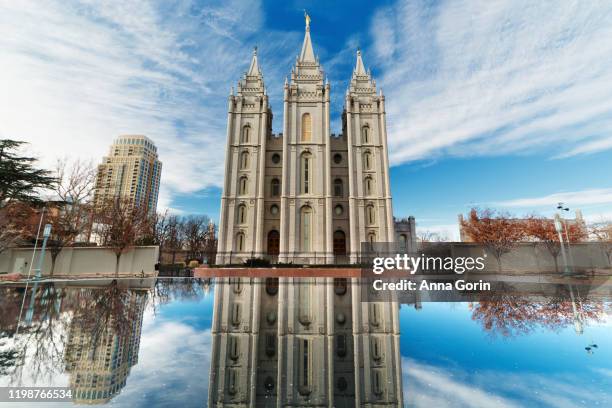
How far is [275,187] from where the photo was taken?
32000 mm

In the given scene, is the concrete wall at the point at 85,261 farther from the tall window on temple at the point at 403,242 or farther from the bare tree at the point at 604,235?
the bare tree at the point at 604,235

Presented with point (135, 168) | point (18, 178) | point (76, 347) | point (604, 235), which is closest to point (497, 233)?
point (604, 235)

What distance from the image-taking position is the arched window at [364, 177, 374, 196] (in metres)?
31.0

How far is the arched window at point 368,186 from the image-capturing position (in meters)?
31.0

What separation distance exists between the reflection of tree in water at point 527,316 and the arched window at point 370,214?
2099cm

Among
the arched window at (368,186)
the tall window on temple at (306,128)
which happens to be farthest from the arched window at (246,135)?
the arched window at (368,186)

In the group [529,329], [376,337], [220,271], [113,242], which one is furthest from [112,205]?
[529,329]

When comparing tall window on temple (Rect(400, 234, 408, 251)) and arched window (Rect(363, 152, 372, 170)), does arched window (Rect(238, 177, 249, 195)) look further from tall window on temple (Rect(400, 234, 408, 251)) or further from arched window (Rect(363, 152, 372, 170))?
tall window on temple (Rect(400, 234, 408, 251))

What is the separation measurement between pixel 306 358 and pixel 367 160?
96.3ft

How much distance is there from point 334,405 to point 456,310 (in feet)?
21.6

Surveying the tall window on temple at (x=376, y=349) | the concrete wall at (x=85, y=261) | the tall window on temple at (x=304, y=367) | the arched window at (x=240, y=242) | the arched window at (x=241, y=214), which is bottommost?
the tall window on temple at (x=304, y=367)

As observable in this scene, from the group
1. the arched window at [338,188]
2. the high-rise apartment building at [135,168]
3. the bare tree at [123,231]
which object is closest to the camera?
the bare tree at [123,231]

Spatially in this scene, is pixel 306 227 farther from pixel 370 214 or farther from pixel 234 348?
pixel 234 348

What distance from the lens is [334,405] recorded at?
2857 millimetres
